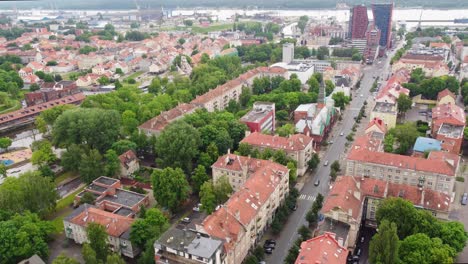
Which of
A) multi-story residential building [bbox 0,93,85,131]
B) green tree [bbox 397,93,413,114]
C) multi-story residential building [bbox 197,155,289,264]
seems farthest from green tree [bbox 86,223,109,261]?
green tree [bbox 397,93,413,114]

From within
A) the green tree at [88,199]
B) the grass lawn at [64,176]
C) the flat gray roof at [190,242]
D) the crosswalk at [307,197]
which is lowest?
the grass lawn at [64,176]

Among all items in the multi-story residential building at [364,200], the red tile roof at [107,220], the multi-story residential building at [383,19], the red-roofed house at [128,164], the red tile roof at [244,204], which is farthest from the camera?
the multi-story residential building at [383,19]

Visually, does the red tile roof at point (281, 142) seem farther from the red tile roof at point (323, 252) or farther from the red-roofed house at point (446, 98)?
the red-roofed house at point (446, 98)

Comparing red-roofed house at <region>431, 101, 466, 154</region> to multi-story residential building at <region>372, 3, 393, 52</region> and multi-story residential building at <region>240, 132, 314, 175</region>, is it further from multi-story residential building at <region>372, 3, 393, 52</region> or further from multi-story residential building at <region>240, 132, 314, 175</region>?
multi-story residential building at <region>372, 3, 393, 52</region>

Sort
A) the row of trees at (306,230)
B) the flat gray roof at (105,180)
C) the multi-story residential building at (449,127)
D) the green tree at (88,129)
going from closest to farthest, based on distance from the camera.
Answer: the row of trees at (306,230)
the flat gray roof at (105,180)
the multi-story residential building at (449,127)
the green tree at (88,129)

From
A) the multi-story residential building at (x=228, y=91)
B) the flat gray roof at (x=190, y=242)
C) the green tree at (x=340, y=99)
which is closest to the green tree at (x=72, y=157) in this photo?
the flat gray roof at (x=190, y=242)

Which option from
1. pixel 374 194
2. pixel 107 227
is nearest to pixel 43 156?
pixel 107 227
